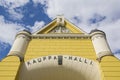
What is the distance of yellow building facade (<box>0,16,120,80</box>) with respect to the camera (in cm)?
1392

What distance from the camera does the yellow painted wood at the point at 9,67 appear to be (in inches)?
516

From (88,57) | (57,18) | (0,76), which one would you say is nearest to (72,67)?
(88,57)

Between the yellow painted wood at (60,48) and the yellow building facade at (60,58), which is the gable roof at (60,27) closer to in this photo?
the yellow building facade at (60,58)

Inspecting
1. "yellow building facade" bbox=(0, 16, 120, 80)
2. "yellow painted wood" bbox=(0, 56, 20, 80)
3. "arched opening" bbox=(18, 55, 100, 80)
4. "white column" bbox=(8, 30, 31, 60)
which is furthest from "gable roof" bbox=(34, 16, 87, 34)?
"yellow painted wood" bbox=(0, 56, 20, 80)

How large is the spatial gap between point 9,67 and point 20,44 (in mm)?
2875

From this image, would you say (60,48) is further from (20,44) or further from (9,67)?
(9,67)

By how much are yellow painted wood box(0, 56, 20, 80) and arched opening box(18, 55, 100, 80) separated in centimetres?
50

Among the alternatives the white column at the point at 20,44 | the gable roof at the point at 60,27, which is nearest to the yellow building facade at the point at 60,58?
the white column at the point at 20,44

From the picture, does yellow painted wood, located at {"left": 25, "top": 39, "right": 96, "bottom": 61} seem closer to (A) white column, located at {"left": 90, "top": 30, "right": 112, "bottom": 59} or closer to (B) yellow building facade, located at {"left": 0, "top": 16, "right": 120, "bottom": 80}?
(B) yellow building facade, located at {"left": 0, "top": 16, "right": 120, "bottom": 80}

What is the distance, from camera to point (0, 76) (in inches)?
519

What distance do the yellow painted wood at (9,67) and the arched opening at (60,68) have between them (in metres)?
0.50

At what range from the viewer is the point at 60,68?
14.6 metres

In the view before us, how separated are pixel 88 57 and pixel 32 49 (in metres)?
3.99

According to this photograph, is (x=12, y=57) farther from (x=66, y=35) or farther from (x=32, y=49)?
(x=66, y=35)
